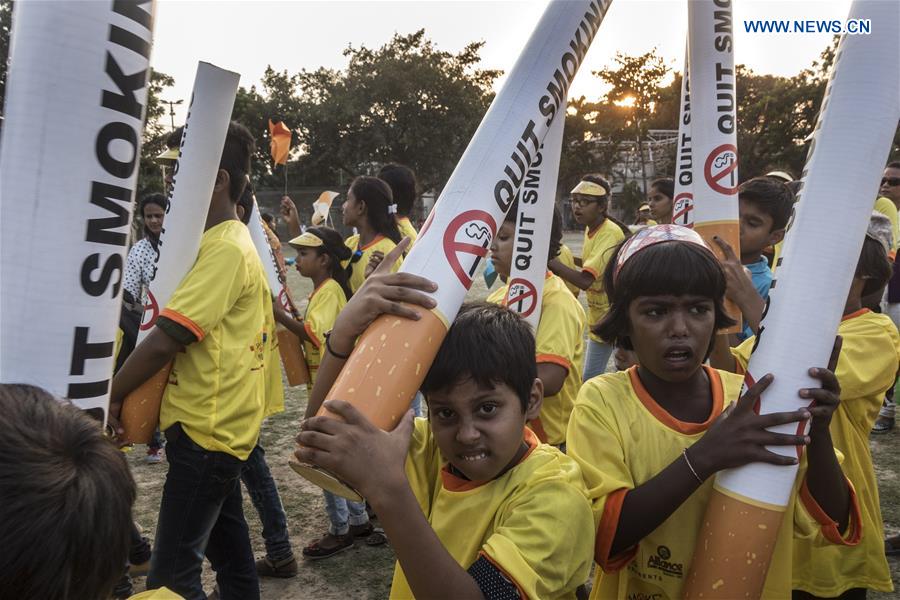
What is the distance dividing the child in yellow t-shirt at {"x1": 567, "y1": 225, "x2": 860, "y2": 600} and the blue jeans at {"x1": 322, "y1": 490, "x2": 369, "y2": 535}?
2.48 meters

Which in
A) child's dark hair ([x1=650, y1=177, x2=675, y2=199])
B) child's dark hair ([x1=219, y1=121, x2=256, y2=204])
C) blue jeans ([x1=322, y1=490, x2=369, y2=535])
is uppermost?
child's dark hair ([x1=650, y1=177, x2=675, y2=199])

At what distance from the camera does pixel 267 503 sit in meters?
3.43

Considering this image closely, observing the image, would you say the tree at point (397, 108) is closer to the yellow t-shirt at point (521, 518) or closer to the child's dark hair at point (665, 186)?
the child's dark hair at point (665, 186)

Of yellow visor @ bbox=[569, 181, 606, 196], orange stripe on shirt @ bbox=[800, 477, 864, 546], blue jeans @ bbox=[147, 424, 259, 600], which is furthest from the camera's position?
yellow visor @ bbox=[569, 181, 606, 196]

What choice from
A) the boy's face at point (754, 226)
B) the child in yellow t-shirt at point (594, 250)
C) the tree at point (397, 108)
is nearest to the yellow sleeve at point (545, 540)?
the boy's face at point (754, 226)

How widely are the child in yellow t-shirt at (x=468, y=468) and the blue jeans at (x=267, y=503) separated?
198 centimetres

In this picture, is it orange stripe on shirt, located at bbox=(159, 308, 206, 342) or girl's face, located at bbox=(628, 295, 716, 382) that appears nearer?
girl's face, located at bbox=(628, 295, 716, 382)

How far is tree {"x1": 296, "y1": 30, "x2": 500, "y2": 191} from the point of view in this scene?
37.1m

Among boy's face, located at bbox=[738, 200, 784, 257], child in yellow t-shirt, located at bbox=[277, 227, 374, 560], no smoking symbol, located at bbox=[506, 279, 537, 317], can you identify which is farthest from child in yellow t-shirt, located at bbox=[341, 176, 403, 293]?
boy's face, located at bbox=[738, 200, 784, 257]

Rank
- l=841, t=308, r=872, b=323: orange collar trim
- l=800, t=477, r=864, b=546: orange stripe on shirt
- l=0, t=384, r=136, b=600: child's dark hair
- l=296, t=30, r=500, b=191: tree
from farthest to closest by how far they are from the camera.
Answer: l=296, t=30, r=500, b=191: tree, l=841, t=308, r=872, b=323: orange collar trim, l=800, t=477, r=864, b=546: orange stripe on shirt, l=0, t=384, r=136, b=600: child's dark hair

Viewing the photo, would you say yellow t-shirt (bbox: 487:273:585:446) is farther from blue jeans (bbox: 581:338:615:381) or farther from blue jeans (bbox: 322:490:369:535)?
blue jeans (bbox: 581:338:615:381)

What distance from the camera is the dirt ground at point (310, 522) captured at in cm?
347

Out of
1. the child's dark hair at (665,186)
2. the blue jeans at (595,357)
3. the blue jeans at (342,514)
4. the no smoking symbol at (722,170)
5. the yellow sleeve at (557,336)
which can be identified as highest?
the child's dark hair at (665,186)

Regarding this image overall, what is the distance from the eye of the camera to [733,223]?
2.25m
